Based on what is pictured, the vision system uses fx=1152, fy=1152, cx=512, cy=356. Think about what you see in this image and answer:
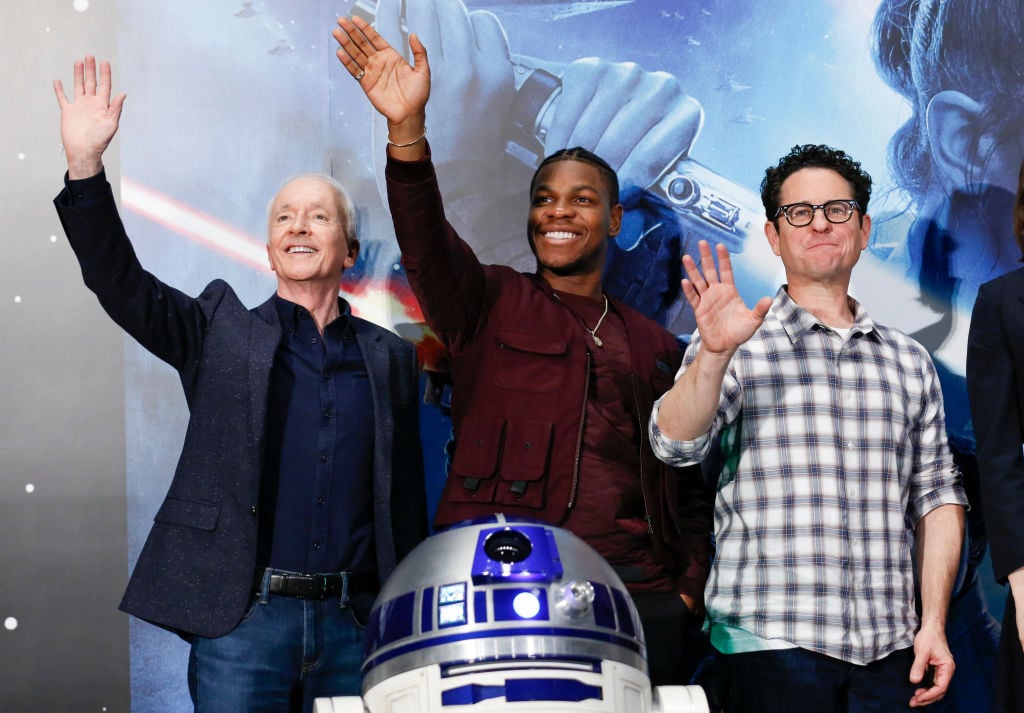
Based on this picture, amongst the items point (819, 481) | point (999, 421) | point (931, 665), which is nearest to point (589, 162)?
point (819, 481)

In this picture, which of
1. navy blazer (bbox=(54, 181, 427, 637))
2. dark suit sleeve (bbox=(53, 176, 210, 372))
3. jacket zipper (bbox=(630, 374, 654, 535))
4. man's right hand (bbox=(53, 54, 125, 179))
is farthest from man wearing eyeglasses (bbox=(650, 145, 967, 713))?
man's right hand (bbox=(53, 54, 125, 179))

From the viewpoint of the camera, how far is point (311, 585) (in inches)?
87.7

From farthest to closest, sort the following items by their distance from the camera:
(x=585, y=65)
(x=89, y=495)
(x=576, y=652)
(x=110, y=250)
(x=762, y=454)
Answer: (x=585, y=65)
(x=89, y=495)
(x=762, y=454)
(x=110, y=250)
(x=576, y=652)

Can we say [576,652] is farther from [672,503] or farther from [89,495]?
[89,495]

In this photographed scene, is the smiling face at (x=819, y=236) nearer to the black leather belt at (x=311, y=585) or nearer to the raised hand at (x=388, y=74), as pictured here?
the raised hand at (x=388, y=74)

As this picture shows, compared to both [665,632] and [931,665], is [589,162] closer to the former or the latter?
[665,632]

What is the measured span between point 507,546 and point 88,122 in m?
1.24

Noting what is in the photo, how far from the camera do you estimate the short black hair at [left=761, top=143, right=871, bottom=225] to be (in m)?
2.59

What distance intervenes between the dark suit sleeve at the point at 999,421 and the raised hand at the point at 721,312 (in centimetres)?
54

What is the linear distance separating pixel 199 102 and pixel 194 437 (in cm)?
113

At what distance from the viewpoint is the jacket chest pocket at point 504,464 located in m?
2.37

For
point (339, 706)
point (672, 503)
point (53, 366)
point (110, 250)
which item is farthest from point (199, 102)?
point (339, 706)

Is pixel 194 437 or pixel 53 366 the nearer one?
pixel 194 437

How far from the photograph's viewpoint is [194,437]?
2311 mm
